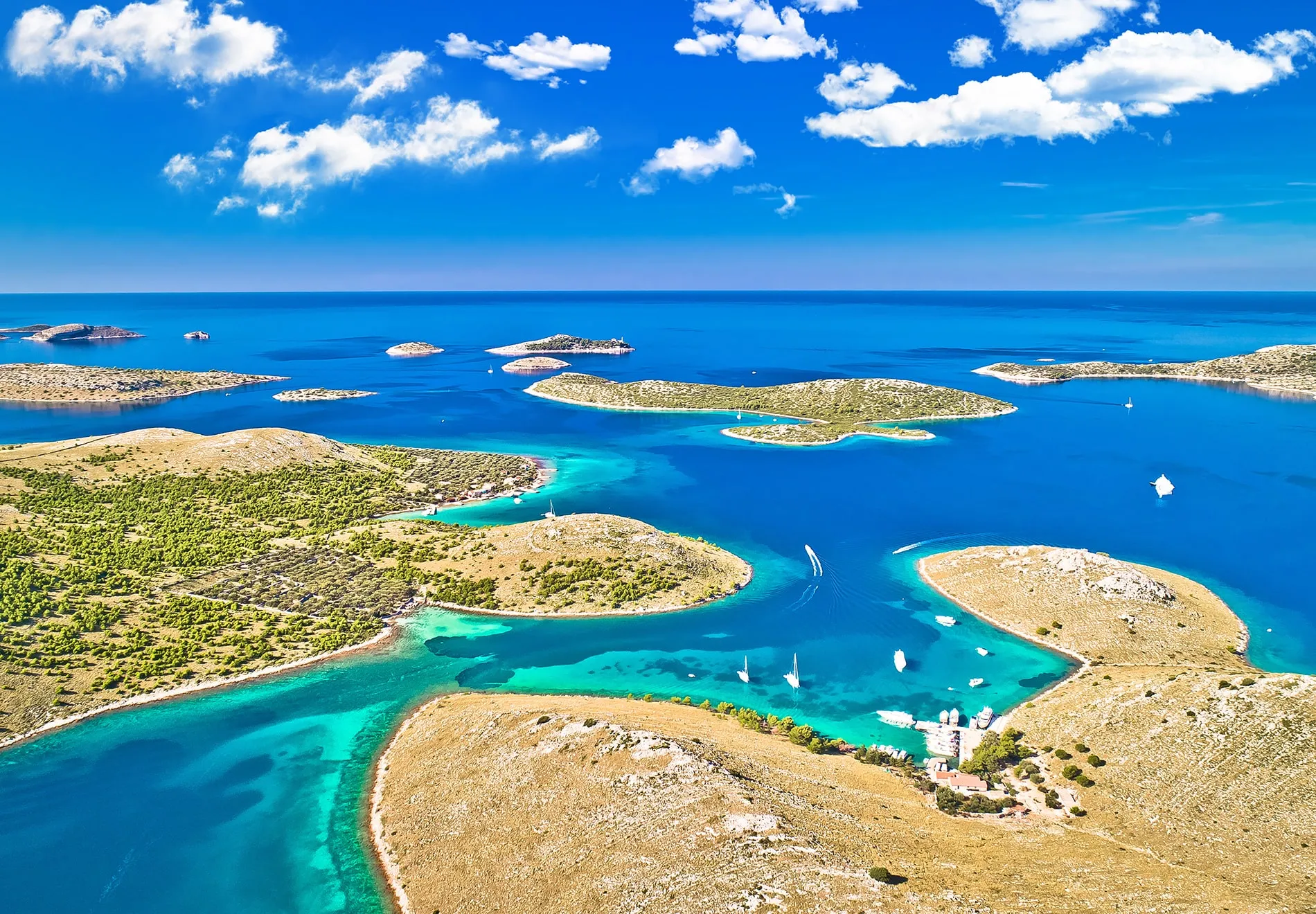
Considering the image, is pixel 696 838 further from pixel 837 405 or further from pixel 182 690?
pixel 837 405

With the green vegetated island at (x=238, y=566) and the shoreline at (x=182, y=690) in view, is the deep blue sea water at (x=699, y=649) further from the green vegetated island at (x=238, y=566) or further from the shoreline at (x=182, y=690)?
the green vegetated island at (x=238, y=566)

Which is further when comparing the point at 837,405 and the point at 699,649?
the point at 837,405

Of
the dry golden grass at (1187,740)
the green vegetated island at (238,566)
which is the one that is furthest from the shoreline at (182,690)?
the dry golden grass at (1187,740)

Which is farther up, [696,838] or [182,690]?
[696,838]

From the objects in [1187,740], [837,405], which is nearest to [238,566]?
[1187,740]

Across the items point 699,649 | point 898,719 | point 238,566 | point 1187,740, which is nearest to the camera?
point 1187,740

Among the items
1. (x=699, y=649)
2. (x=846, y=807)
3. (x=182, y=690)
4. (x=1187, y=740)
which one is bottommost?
(x=699, y=649)
